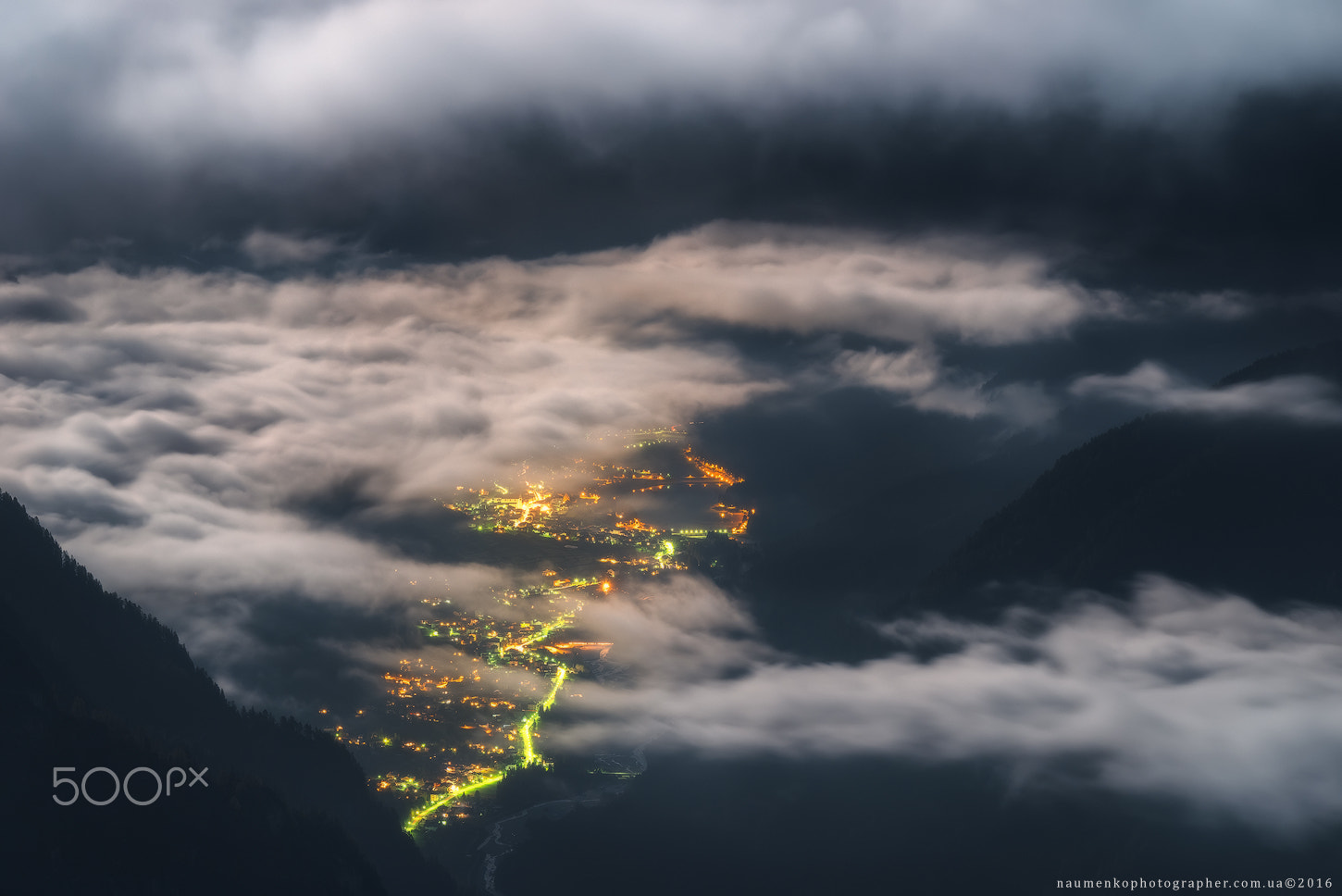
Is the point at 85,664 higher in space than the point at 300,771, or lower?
higher

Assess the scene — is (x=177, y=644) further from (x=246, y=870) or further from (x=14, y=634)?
(x=246, y=870)

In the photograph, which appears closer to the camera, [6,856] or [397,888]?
[6,856]

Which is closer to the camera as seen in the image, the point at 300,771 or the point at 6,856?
the point at 6,856

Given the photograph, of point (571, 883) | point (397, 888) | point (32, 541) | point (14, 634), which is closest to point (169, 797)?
point (14, 634)

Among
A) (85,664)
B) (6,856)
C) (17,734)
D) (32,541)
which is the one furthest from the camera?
(32,541)

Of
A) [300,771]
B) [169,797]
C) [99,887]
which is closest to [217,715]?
[300,771]

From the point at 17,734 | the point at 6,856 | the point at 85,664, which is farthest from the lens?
the point at 85,664

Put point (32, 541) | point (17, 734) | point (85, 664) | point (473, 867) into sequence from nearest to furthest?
point (17, 734) → point (85, 664) → point (32, 541) → point (473, 867)

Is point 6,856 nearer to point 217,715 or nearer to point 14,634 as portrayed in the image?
point 14,634

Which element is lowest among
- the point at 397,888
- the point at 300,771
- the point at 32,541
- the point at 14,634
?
the point at 397,888
